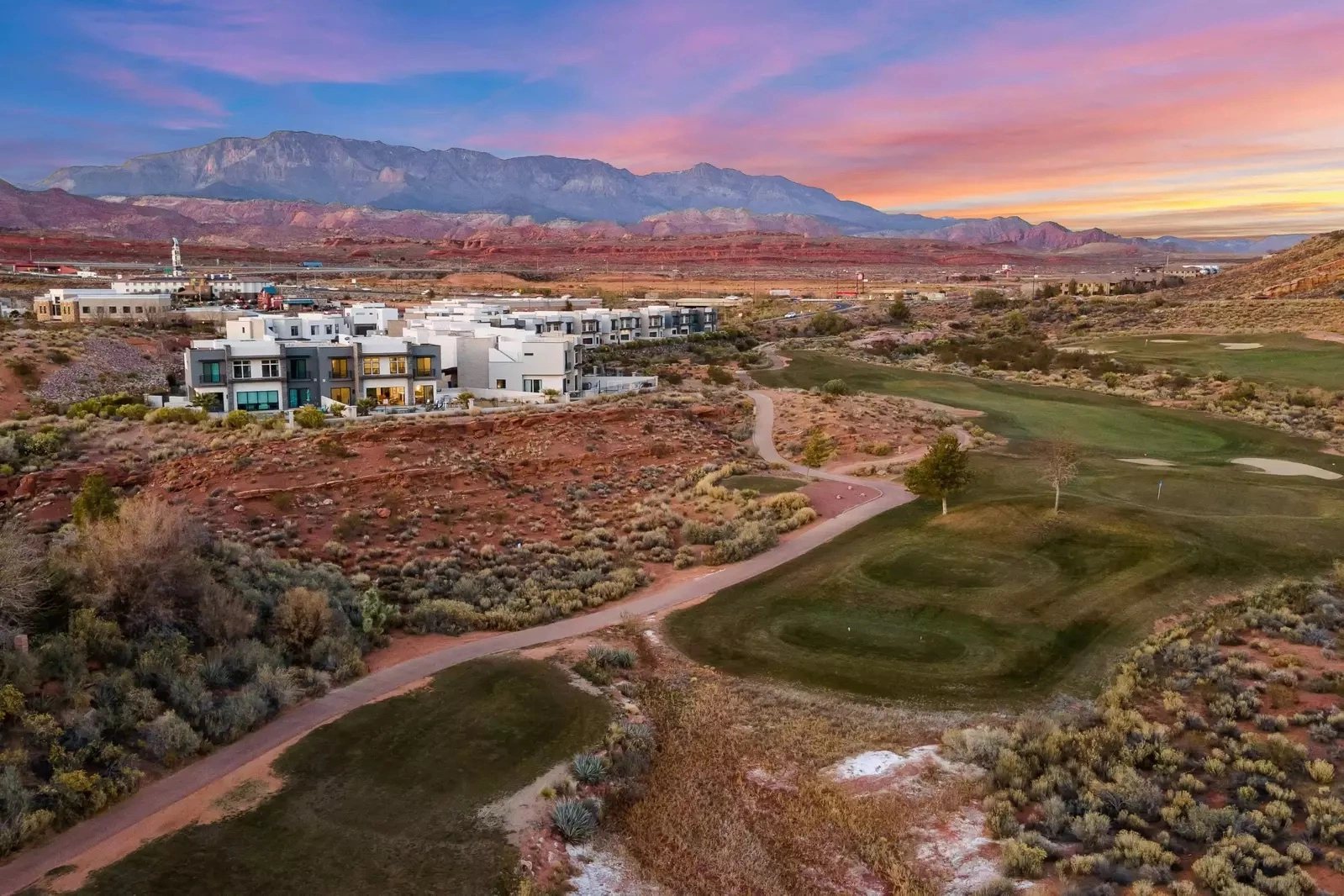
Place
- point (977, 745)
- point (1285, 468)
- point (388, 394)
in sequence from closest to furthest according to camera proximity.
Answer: point (977, 745), point (1285, 468), point (388, 394)

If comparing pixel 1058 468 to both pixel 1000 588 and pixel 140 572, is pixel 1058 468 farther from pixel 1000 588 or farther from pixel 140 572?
pixel 140 572

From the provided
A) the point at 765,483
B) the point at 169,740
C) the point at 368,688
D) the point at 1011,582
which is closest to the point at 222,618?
the point at 368,688

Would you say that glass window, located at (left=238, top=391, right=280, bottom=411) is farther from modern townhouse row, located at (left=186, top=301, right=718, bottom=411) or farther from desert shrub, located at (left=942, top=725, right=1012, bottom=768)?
desert shrub, located at (left=942, top=725, right=1012, bottom=768)

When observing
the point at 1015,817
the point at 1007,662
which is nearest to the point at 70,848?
the point at 1015,817

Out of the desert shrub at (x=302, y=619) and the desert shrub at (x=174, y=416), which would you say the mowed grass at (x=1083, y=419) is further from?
the desert shrub at (x=174, y=416)

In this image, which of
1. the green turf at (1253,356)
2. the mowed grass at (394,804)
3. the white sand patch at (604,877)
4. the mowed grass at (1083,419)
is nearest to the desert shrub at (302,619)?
the mowed grass at (394,804)

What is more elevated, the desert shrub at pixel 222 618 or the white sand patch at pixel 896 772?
the desert shrub at pixel 222 618
